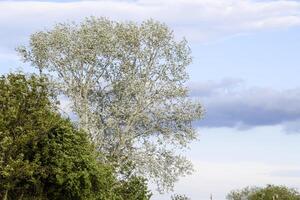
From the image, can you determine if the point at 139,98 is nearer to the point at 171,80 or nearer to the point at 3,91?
the point at 171,80

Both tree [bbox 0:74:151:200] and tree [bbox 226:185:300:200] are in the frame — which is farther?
tree [bbox 226:185:300:200]

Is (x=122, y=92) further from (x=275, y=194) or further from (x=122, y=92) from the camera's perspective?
(x=275, y=194)

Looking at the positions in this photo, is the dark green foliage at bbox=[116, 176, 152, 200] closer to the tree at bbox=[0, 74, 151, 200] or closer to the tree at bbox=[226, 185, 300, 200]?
the tree at bbox=[0, 74, 151, 200]

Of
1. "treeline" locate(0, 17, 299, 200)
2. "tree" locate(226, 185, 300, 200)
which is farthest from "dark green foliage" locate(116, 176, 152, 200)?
"tree" locate(226, 185, 300, 200)

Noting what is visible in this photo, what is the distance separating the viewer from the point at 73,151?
5631 centimetres

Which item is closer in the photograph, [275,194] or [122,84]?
[122,84]

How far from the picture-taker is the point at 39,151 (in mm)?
54938

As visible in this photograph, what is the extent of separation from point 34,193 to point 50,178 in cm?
157

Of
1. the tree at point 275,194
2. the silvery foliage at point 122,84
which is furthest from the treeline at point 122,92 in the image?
the tree at point 275,194

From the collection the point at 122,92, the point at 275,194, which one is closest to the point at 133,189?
the point at 122,92

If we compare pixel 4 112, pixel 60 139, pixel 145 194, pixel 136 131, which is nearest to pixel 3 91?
pixel 4 112

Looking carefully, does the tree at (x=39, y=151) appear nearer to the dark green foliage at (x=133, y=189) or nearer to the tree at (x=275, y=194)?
the dark green foliage at (x=133, y=189)

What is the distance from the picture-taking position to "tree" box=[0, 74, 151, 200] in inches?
2041

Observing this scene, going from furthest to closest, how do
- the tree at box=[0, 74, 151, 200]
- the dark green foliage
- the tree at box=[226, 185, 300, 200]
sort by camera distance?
the tree at box=[226, 185, 300, 200] < the dark green foliage < the tree at box=[0, 74, 151, 200]
